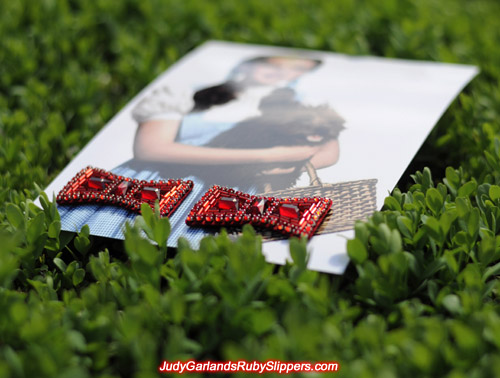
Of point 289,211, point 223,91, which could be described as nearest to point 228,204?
point 289,211

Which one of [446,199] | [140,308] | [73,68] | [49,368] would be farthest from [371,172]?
[73,68]

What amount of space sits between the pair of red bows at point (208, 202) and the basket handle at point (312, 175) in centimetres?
13

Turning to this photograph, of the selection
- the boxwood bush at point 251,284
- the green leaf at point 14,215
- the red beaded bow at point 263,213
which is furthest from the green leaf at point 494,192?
the green leaf at point 14,215

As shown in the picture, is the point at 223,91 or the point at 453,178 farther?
the point at 223,91

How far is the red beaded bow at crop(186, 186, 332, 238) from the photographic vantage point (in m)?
1.57

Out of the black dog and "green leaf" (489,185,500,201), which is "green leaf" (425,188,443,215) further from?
the black dog

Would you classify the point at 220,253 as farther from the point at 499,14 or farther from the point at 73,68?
the point at 499,14

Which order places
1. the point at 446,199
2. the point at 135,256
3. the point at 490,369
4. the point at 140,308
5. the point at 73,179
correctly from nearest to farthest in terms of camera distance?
the point at 490,369 → the point at 140,308 → the point at 135,256 → the point at 446,199 → the point at 73,179

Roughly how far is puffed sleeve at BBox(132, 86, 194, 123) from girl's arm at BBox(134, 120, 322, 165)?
0.43 ft

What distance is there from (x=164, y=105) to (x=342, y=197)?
932 mm

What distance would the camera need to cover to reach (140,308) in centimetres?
127

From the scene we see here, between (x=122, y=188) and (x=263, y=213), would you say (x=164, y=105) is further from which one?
(x=263, y=213)

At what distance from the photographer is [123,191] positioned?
1792 mm

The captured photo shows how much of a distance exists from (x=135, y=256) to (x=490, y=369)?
2.69 feet
